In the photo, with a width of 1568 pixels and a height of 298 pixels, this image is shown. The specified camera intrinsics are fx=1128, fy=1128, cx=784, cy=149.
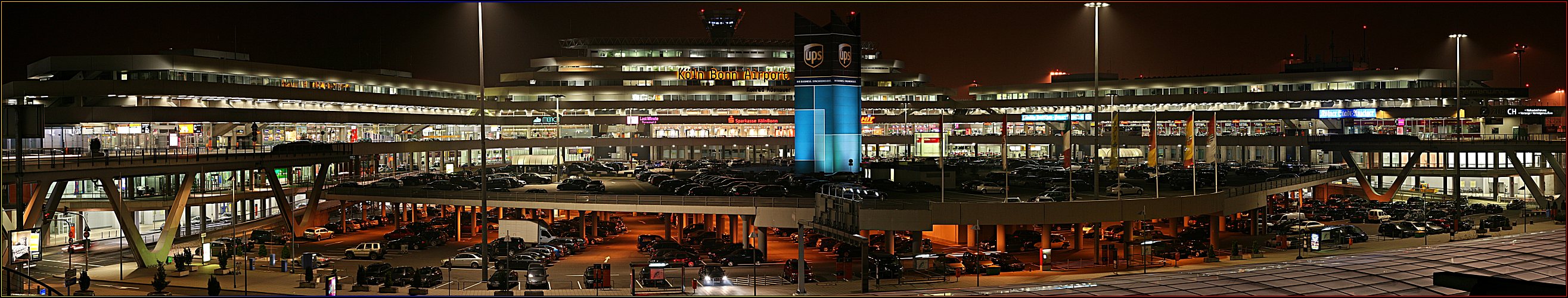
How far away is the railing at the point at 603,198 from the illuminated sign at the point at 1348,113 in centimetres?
9034

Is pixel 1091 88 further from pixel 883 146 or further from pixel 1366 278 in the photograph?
pixel 1366 278

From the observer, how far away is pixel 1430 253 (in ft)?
139

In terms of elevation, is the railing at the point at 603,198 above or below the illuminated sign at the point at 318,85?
below

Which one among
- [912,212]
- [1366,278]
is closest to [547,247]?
[912,212]

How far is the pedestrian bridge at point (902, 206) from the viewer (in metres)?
51.1

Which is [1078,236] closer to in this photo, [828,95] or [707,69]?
[828,95]

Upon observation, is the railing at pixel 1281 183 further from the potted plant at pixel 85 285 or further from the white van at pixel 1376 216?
the potted plant at pixel 85 285

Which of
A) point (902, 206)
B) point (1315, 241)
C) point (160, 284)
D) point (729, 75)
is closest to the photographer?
point (160, 284)

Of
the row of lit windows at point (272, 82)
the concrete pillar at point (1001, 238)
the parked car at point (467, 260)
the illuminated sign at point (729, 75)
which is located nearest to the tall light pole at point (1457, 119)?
the concrete pillar at point (1001, 238)

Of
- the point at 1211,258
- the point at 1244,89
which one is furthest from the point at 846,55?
the point at 1244,89

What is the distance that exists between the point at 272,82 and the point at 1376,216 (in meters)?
96.3

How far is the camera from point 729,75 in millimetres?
143375

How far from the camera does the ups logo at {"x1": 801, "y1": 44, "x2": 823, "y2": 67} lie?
7738 cm

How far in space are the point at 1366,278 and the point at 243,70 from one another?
98007mm
